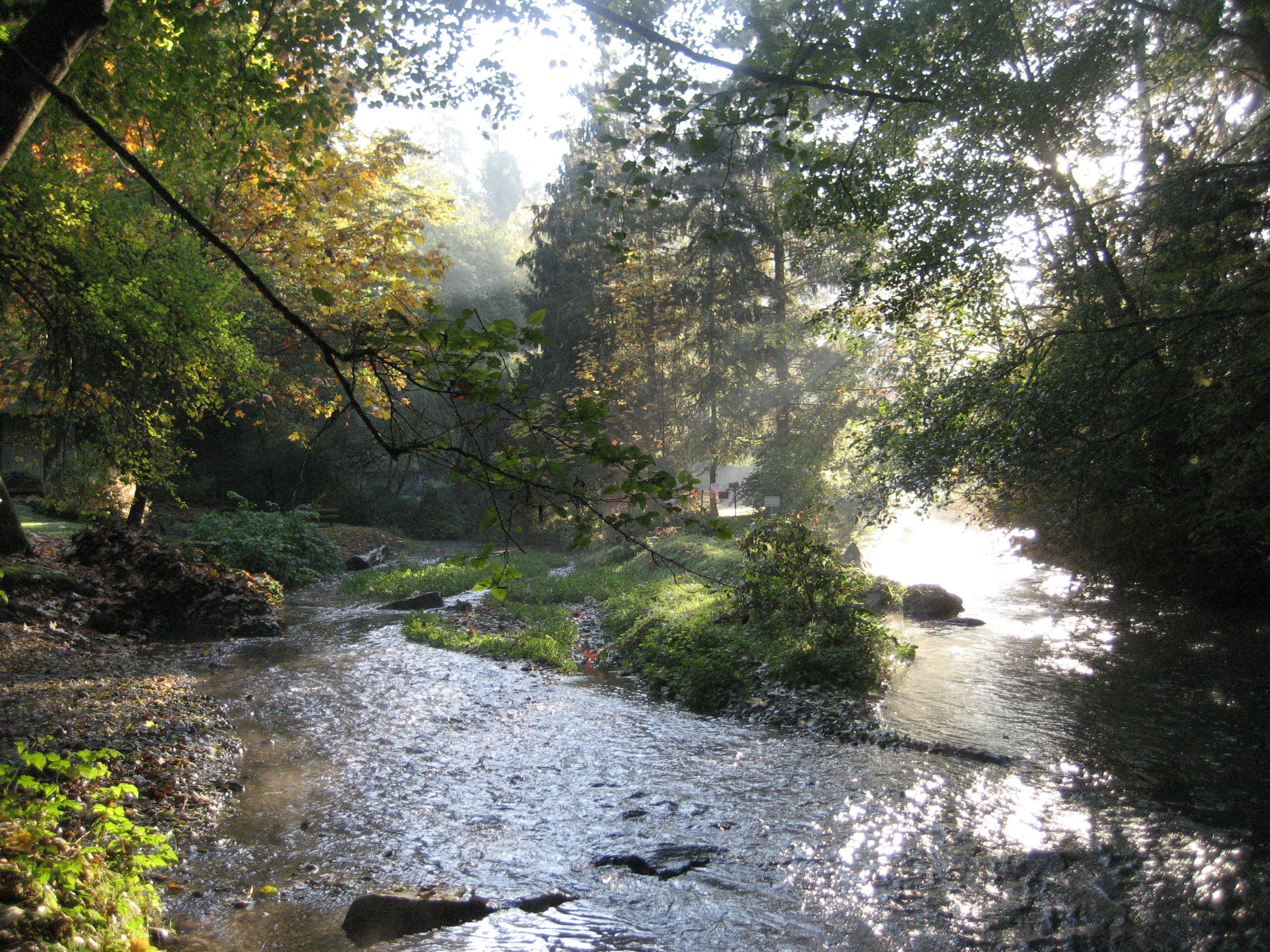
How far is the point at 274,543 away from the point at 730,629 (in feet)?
40.8

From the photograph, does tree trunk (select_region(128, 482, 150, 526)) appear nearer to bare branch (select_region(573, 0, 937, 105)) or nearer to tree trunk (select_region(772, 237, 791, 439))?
bare branch (select_region(573, 0, 937, 105))

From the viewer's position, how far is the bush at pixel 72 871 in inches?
125

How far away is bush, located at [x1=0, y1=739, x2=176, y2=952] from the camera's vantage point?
3.18 m

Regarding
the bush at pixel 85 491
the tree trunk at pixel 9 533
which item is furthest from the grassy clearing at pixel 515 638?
the tree trunk at pixel 9 533

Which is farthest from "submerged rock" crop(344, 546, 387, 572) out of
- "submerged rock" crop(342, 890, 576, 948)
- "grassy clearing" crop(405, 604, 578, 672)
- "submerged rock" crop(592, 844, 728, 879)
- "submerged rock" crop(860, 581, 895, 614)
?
"submerged rock" crop(342, 890, 576, 948)

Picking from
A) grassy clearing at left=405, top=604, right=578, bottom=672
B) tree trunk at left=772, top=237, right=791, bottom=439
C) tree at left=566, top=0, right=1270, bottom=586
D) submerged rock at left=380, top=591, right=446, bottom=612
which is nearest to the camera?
tree at left=566, top=0, right=1270, bottom=586

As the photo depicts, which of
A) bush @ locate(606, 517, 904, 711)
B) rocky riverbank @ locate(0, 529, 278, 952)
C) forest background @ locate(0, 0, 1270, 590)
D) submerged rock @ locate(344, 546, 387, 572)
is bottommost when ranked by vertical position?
rocky riverbank @ locate(0, 529, 278, 952)

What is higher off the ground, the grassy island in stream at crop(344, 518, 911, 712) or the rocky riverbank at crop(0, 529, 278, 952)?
the grassy island in stream at crop(344, 518, 911, 712)

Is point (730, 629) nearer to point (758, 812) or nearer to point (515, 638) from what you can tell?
point (515, 638)

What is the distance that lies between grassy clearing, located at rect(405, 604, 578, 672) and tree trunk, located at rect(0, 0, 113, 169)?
30.3ft

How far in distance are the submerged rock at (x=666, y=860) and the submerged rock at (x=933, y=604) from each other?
11289mm

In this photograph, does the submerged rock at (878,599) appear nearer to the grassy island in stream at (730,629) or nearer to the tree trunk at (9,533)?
the grassy island in stream at (730,629)

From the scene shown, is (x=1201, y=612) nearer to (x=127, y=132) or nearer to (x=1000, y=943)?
(x=1000, y=943)

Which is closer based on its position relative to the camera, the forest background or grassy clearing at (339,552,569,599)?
the forest background
